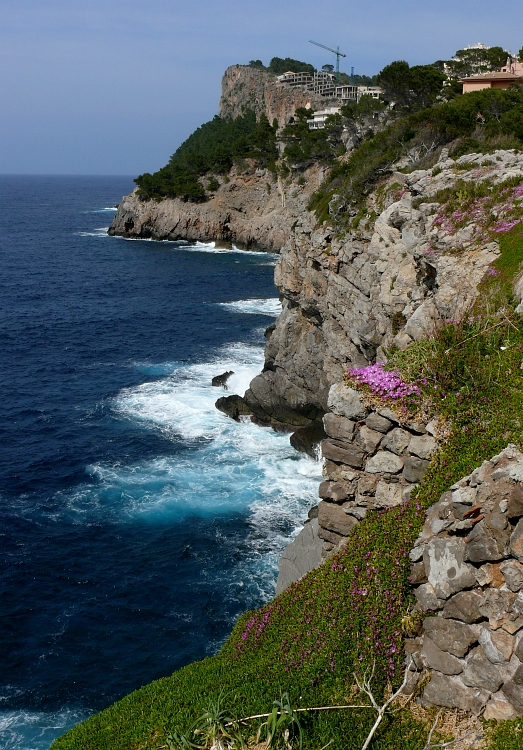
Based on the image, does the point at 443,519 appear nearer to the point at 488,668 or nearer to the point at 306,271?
the point at 488,668

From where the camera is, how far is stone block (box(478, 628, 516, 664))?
34.0 ft

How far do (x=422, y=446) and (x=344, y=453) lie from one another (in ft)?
6.36

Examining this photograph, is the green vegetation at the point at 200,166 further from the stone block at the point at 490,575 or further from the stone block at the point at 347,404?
the stone block at the point at 490,575

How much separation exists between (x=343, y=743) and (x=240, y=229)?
11309 cm

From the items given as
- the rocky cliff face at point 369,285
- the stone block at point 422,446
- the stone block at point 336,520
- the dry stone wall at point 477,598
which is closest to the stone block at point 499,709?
the dry stone wall at point 477,598

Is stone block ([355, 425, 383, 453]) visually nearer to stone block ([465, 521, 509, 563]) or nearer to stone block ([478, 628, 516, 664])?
stone block ([465, 521, 509, 563])

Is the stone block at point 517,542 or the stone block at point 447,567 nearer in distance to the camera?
the stone block at point 517,542

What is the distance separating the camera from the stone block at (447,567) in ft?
36.3

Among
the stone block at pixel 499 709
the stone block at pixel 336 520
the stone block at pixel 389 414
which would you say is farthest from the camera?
the stone block at pixel 336 520

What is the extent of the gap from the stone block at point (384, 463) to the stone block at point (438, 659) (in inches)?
158

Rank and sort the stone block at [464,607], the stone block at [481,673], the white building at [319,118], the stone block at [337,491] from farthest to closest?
the white building at [319,118] → the stone block at [337,491] → the stone block at [464,607] → the stone block at [481,673]

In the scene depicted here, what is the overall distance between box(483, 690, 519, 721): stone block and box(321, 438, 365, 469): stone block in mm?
5795

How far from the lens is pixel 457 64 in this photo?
7625cm

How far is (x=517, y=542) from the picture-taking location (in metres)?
10.4
